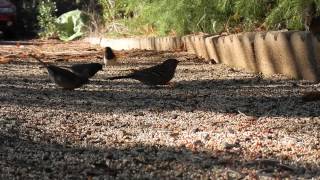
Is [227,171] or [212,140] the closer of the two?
[227,171]

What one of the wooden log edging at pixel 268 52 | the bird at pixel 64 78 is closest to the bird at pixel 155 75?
the bird at pixel 64 78

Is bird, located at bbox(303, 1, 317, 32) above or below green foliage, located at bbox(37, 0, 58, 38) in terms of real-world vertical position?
above

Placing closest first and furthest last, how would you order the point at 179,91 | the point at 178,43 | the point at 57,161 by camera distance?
the point at 57,161, the point at 179,91, the point at 178,43

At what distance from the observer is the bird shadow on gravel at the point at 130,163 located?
96.0 inches

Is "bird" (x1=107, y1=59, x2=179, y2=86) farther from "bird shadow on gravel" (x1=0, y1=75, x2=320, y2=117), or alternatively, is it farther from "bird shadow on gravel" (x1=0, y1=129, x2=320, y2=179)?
"bird shadow on gravel" (x1=0, y1=129, x2=320, y2=179)

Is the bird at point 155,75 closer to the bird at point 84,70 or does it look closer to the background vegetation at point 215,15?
the bird at point 84,70

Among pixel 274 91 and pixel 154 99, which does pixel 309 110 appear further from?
pixel 154 99

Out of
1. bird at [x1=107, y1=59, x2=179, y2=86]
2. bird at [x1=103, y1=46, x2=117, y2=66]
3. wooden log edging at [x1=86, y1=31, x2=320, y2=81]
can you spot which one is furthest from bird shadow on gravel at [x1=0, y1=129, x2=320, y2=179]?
bird at [x1=103, y1=46, x2=117, y2=66]

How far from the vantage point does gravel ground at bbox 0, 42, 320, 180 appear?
2529mm

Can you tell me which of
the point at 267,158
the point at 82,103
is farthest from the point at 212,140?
the point at 82,103

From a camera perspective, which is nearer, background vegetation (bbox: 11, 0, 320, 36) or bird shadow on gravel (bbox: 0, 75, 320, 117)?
bird shadow on gravel (bbox: 0, 75, 320, 117)

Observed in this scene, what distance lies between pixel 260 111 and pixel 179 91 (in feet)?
3.98

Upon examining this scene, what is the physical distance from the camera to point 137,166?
101 inches

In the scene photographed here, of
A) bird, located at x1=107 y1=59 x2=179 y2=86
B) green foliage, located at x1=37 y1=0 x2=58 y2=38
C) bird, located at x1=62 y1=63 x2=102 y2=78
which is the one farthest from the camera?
green foliage, located at x1=37 y1=0 x2=58 y2=38
